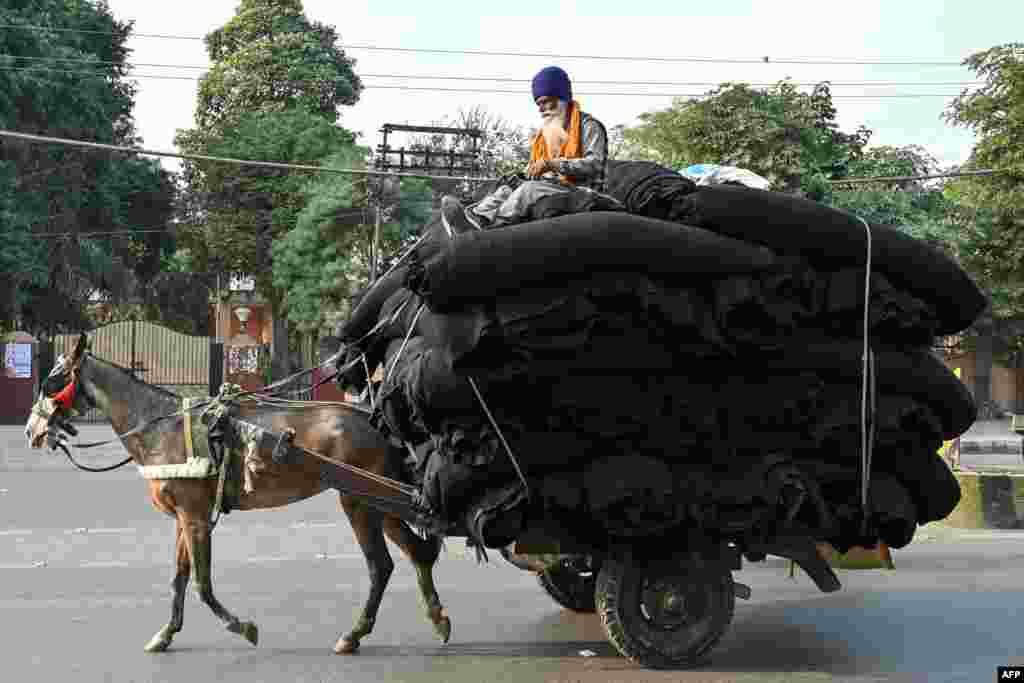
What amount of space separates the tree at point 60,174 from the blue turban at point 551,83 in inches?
1136

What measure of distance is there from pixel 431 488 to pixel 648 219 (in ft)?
5.72

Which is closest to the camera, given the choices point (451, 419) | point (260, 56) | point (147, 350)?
point (451, 419)

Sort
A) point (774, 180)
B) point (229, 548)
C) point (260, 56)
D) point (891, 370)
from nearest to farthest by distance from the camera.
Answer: point (891, 370), point (229, 548), point (774, 180), point (260, 56)

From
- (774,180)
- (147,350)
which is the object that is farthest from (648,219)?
(147,350)

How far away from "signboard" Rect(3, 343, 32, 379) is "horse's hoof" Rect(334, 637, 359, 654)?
27013mm

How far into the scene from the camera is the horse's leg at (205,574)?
709cm

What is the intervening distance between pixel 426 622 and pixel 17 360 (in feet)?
86.8

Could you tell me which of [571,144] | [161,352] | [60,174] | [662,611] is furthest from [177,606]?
[161,352]

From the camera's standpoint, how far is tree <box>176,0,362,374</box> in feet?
134

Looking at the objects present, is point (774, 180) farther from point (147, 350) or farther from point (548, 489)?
point (548, 489)

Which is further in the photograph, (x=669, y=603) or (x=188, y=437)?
(x=188, y=437)

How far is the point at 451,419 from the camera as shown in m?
6.18

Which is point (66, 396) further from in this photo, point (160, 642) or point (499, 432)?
point (499, 432)

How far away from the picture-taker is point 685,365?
252 inches
